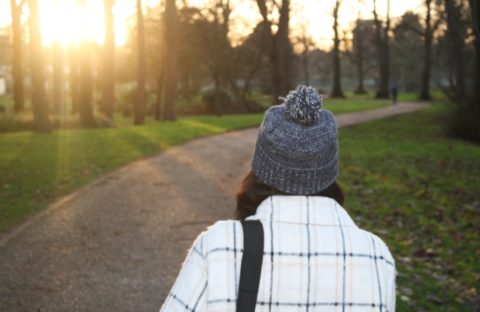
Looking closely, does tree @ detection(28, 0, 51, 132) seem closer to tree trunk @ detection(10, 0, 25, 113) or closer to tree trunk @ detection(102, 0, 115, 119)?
tree trunk @ detection(102, 0, 115, 119)

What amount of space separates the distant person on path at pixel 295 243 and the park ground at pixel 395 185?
142 inches

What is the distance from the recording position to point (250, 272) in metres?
1.66

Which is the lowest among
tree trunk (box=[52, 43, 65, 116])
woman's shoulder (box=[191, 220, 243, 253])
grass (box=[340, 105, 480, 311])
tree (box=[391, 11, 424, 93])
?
grass (box=[340, 105, 480, 311])

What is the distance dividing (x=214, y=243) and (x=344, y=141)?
1892 centimetres

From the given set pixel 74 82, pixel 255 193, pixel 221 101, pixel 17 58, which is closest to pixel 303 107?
pixel 255 193

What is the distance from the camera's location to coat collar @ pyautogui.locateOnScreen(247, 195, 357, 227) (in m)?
1.76

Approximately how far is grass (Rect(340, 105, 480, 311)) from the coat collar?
3688mm

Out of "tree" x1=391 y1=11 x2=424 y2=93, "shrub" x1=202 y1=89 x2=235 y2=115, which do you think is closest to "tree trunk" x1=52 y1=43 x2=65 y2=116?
"shrub" x1=202 y1=89 x2=235 y2=115

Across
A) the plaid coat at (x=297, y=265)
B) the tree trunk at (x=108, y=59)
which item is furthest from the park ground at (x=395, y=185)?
the tree trunk at (x=108, y=59)

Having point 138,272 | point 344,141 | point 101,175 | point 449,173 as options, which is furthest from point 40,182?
point 344,141

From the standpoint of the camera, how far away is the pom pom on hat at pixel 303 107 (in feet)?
5.95

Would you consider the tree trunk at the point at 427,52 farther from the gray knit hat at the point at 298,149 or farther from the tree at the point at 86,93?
the gray knit hat at the point at 298,149

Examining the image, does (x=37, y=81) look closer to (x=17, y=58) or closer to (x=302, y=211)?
(x=17, y=58)

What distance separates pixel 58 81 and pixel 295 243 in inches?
1132
